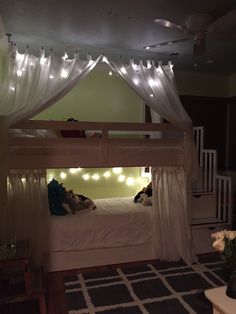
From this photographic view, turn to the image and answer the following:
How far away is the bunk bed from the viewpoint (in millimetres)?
2934

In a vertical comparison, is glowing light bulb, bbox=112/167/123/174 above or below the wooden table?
above

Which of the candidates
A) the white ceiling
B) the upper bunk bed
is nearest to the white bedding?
the upper bunk bed

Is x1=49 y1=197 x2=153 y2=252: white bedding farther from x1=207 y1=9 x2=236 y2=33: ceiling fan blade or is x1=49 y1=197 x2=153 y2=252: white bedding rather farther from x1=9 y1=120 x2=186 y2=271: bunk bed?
x1=207 y1=9 x2=236 y2=33: ceiling fan blade

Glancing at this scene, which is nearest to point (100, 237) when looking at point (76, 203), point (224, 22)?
point (76, 203)

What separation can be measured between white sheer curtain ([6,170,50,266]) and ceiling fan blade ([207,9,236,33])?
86.6 inches

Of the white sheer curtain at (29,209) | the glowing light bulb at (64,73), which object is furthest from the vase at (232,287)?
the glowing light bulb at (64,73)

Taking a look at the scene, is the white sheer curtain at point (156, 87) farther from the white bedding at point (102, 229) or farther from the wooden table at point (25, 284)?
the wooden table at point (25, 284)

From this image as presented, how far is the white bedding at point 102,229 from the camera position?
3.12m

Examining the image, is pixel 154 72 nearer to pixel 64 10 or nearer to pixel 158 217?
pixel 64 10

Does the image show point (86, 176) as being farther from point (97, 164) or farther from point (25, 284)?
point (25, 284)

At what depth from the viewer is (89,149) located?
309cm

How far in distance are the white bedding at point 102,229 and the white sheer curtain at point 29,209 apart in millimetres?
167

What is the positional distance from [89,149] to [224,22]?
179 centimetres

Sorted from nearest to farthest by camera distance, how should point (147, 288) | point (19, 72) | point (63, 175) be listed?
point (147, 288) < point (19, 72) < point (63, 175)
